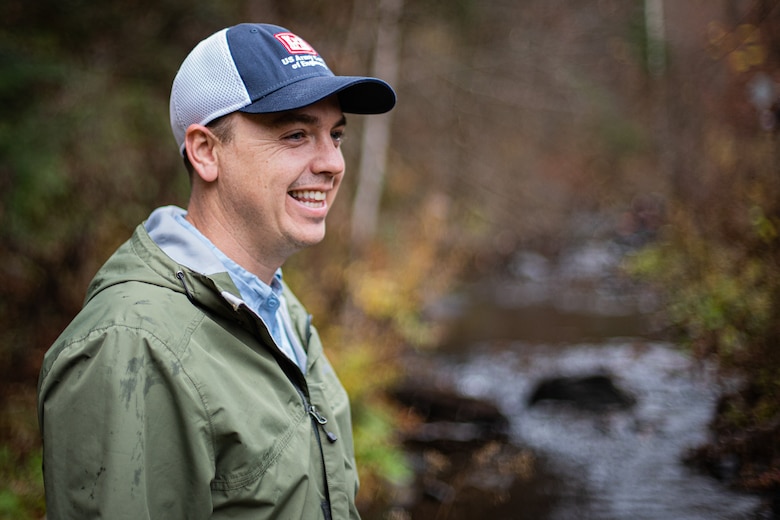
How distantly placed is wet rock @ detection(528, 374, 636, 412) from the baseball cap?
6179 mm

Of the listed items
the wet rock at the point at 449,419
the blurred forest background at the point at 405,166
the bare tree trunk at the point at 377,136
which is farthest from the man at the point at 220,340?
the bare tree trunk at the point at 377,136

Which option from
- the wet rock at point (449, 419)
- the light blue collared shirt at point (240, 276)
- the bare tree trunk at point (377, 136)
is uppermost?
the bare tree trunk at point (377, 136)

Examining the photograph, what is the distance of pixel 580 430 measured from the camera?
7188 mm

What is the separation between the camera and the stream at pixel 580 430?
5.53 m

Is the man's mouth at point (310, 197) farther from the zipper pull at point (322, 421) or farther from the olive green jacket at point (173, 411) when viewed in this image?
the zipper pull at point (322, 421)

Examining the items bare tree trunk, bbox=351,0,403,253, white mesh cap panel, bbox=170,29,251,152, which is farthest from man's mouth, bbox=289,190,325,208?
bare tree trunk, bbox=351,0,403,253

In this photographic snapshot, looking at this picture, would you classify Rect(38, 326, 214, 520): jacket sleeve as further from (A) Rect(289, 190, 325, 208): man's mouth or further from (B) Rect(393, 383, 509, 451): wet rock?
(B) Rect(393, 383, 509, 451): wet rock

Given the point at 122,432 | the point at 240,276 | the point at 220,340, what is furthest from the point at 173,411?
the point at 240,276

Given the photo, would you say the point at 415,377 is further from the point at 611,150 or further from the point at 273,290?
the point at 611,150

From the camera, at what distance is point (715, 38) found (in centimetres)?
746

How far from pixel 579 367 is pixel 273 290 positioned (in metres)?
7.28

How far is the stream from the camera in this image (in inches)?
218

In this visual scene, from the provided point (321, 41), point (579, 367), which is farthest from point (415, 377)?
point (321, 41)

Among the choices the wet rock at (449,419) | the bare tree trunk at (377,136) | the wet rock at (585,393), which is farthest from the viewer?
the bare tree trunk at (377,136)
